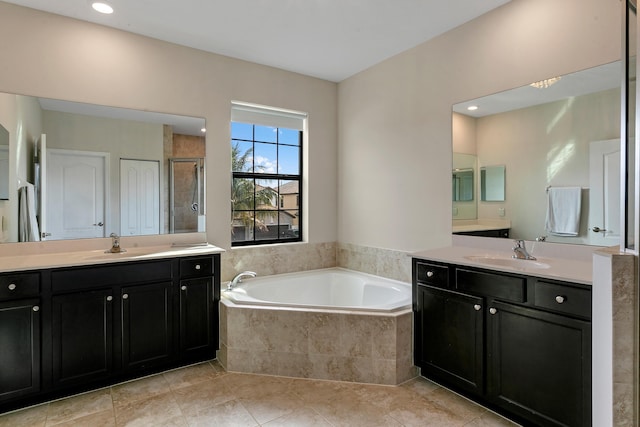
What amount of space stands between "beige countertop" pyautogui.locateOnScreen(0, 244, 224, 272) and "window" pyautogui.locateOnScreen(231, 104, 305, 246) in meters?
0.73

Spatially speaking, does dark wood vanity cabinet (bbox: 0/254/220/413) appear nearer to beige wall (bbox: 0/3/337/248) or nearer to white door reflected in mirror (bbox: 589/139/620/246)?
beige wall (bbox: 0/3/337/248)

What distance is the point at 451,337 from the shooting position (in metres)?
2.29

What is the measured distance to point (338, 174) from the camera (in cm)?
402

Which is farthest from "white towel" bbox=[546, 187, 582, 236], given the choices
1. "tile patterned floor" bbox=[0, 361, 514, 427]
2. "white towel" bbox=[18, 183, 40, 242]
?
"white towel" bbox=[18, 183, 40, 242]

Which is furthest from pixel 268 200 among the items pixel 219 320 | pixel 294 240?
pixel 219 320

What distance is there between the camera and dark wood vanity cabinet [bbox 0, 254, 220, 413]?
210 centimetres

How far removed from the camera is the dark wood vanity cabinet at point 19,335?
6.72ft

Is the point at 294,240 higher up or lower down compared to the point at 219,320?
higher up

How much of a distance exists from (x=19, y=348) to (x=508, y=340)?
114 inches

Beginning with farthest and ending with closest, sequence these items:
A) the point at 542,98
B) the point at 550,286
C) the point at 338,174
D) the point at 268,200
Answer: the point at 338,174, the point at 268,200, the point at 542,98, the point at 550,286

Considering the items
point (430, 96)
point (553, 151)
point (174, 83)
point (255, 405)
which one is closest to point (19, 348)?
point (255, 405)

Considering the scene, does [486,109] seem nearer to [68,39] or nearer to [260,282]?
[260,282]

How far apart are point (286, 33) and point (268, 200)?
1.65 metres

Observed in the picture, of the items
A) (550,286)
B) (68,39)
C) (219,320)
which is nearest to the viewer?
(550,286)
